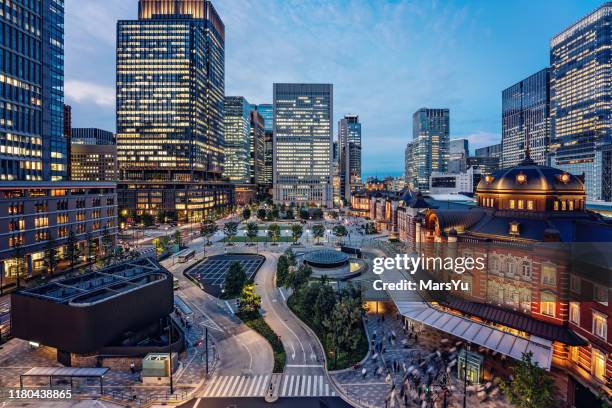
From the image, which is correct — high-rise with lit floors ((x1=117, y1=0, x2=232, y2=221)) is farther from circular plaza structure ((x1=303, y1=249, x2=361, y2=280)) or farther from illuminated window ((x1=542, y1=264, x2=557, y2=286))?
illuminated window ((x1=542, y1=264, x2=557, y2=286))

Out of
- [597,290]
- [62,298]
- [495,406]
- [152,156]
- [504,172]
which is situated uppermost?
[152,156]

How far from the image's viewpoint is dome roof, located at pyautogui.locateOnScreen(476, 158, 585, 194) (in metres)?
49.7

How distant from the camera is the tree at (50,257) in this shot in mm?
69838

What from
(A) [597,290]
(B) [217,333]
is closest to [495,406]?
(A) [597,290]

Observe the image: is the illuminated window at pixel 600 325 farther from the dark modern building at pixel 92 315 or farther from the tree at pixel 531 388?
the dark modern building at pixel 92 315

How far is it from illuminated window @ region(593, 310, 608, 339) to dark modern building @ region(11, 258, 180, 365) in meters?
43.9

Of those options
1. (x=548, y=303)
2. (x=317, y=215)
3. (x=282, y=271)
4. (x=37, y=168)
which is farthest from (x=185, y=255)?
(x=317, y=215)

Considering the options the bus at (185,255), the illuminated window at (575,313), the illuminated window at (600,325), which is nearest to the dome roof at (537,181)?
the illuminated window at (575,313)

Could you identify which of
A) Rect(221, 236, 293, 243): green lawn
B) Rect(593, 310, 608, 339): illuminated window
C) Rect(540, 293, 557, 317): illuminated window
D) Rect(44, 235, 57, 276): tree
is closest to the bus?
Rect(221, 236, 293, 243): green lawn

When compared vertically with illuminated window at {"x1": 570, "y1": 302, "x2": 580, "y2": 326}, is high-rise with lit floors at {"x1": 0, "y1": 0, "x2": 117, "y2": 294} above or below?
above

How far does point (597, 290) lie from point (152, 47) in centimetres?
19202

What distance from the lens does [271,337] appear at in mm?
44844

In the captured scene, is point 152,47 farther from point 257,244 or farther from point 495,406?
point 495,406

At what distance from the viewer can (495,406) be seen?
31.2 m
